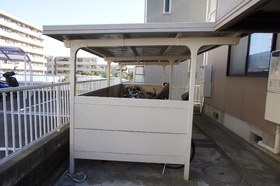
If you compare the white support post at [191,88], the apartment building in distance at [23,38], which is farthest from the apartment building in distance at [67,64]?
the white support post at [191,88]

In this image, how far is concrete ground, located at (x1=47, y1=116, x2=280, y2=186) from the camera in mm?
2355

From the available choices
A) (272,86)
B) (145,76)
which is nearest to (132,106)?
(272,86)

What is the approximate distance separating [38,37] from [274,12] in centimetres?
5993

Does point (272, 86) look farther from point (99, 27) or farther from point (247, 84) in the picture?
point (99, 27)

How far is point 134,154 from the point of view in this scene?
98.3 inches

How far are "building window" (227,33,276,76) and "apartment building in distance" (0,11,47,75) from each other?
1272 inches

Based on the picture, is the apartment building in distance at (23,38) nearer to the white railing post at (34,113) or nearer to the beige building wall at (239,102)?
the white railing post at (34,113)

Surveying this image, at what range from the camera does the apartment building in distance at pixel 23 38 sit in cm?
3609

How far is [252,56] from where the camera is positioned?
3.58 metres

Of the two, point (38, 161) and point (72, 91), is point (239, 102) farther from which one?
point (38, 161)

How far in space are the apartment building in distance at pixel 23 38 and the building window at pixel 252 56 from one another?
106 feet

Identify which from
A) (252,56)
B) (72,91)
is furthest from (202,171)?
(252,56)

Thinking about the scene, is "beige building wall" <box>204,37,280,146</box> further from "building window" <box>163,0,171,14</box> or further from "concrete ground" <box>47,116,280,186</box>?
"building window" <box>163,0,171,14</box>

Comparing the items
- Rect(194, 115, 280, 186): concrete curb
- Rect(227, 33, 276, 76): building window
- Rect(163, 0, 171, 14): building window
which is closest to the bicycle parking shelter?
Rect(194, 115, 280, 186): concrete curb
